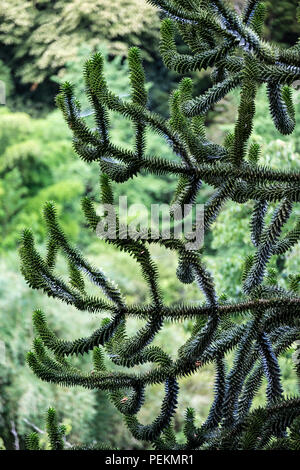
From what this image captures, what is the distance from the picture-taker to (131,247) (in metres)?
1.41

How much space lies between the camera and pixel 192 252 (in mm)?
1426

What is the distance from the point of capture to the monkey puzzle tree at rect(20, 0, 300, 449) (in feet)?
4.62

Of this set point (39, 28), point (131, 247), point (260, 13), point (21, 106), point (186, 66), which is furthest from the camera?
point (21, 106)

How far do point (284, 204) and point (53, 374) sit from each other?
725mm

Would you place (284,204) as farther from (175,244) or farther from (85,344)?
(85,344)

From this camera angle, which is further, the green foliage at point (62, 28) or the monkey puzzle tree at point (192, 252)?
the green foliage at point (62, 28)

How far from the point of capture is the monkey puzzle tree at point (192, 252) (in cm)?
141

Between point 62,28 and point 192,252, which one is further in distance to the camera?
point 62,28

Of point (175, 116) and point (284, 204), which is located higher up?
point (175, 116)

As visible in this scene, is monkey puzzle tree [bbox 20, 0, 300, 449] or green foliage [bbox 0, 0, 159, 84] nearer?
monkey puzzle tree [bbox 20, 0, 300, 449]

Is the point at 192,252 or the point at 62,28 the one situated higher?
the point at 192,252

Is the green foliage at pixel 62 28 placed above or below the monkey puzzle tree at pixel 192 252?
below

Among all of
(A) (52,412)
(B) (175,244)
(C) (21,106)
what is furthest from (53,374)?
(C) (21,106)

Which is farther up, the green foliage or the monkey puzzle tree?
the monkey puzzle tree
